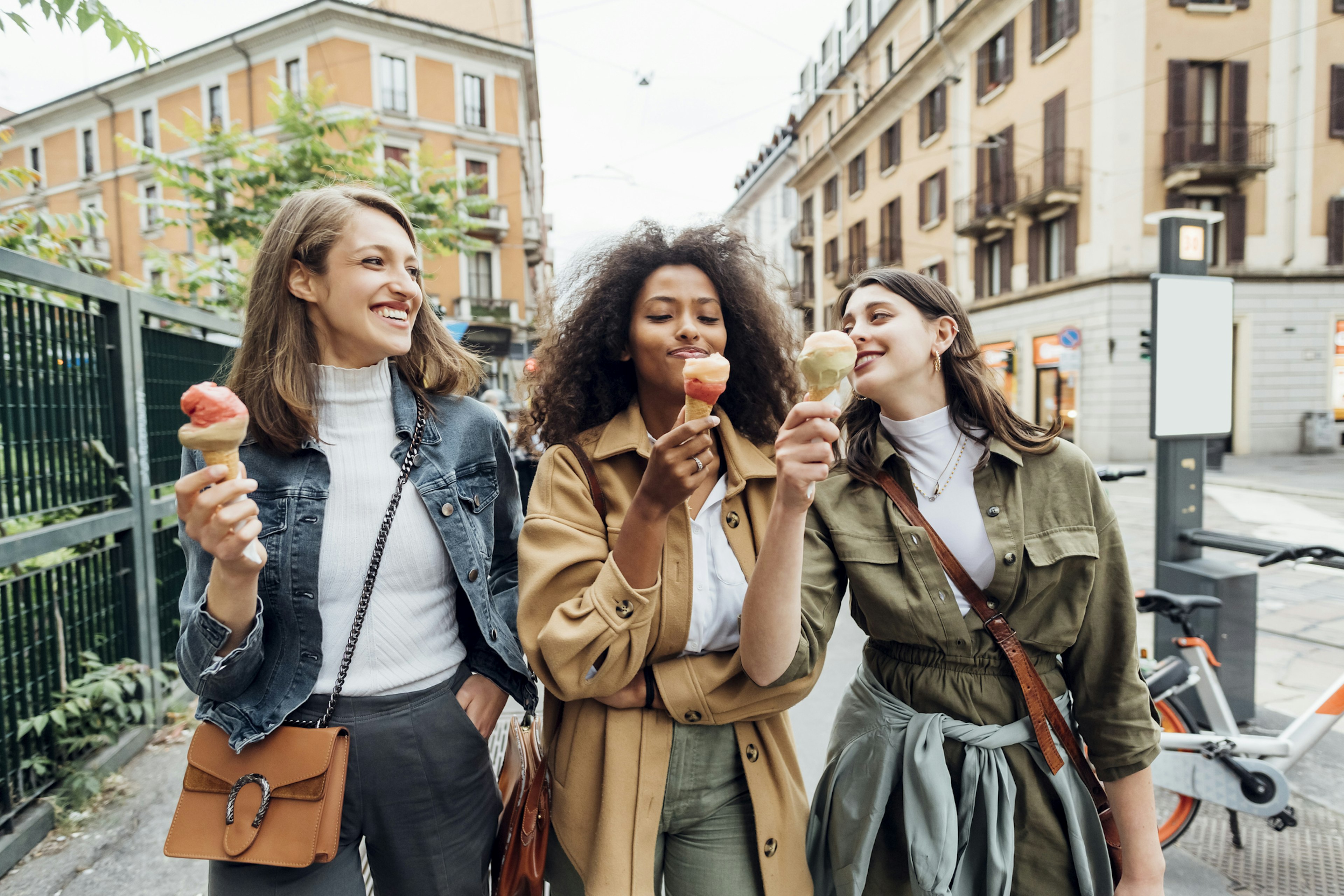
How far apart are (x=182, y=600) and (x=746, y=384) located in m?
1.32

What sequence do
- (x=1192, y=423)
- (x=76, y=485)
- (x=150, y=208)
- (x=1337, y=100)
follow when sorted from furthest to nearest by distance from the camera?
1. (x=150, y=208)
2. (x=1337, y=100)
3. (x=1192, y=423)
4. (x=76, y=485)

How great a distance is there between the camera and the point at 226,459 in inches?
51.2

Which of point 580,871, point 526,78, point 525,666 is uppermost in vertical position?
point 526,78

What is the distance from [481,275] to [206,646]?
31.2 m

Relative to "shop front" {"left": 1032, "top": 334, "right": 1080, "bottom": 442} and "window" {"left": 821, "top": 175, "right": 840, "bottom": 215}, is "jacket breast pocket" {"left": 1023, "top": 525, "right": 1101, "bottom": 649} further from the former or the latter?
"window" {"left": 821, "top": 175, "right": 840, "bottom": 215}

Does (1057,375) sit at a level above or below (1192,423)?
above

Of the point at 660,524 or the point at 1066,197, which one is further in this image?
the point at 1066,197

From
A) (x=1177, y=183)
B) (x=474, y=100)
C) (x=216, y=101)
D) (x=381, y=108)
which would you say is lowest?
(x=1177, y=183)

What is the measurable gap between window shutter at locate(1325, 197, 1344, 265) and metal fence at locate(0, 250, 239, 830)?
23.4m

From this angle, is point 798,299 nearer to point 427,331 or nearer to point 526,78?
point 427,331

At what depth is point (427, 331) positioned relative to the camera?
1854 mm

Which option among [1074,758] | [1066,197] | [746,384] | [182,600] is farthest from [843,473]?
[1066,197]

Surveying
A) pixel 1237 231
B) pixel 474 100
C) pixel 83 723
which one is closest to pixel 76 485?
pixel 83 723

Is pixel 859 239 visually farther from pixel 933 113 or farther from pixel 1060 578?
pixel 1060 578
